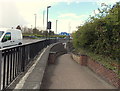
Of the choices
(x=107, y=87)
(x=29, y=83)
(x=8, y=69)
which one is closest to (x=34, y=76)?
(x=29, y=83)

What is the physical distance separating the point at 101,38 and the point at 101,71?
213 centimetres

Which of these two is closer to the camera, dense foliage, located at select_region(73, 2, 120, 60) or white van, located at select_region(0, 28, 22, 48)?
dense foliage, located at select_region(73, 2, 120, 60)

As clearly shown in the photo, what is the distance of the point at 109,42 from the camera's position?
817 centimetres

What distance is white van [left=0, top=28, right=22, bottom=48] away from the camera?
14.2 meters

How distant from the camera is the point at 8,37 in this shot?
1498 cm

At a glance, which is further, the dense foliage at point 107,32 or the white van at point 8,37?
the white van at point 8,37

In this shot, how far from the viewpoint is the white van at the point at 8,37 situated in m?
14.2

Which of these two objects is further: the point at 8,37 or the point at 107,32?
the point at 8,37

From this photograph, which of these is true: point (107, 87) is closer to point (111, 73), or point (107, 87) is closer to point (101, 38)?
point (111, 73)

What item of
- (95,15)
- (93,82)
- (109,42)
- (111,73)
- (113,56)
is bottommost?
(93,82)

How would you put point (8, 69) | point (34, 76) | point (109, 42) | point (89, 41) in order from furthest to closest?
point (89, 41)
point (109, 42)
point (34, 76)
point (8, 69)

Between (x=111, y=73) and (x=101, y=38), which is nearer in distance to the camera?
(x=111, y=73)

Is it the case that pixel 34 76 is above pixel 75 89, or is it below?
above

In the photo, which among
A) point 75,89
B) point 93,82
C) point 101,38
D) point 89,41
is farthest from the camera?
point 89,41
